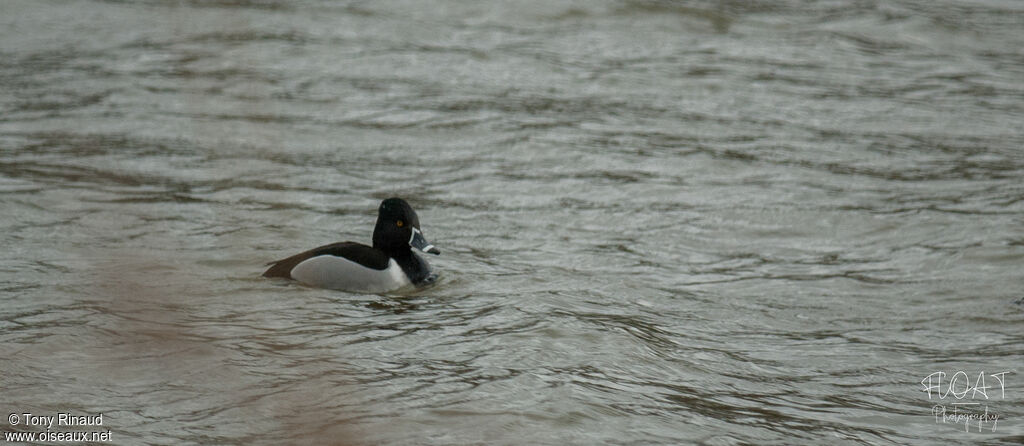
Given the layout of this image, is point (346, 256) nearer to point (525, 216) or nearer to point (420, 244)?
point (420, 244)

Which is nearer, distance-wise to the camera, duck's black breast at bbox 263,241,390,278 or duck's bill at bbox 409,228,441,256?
duck's black breast at bbox 263,241,390,278

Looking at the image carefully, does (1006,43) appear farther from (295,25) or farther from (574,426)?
(574,426)

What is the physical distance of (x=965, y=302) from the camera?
854 centimetres

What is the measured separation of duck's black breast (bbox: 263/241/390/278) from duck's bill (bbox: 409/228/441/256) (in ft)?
0.67

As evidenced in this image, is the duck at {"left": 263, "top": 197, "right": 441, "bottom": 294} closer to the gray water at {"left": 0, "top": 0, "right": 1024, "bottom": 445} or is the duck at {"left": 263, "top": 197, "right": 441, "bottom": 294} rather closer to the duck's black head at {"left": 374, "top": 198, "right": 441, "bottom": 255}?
the duck's black head at {"left": 374, "top": 198, "right": 441, "bottom": 255}

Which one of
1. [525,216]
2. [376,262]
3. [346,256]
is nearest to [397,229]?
[376,262]

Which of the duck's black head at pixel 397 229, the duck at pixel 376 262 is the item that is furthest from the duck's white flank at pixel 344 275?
the duck's black head at pixel 397 229

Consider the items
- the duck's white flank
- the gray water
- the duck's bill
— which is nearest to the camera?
the gray water

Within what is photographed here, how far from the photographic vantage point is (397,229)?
27.4ft

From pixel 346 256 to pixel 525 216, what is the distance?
8.33 ft

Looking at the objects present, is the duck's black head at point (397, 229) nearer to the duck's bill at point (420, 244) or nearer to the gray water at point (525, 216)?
the duck's bill at point (420, 244)

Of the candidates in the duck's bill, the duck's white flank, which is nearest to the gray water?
the duck's white flank

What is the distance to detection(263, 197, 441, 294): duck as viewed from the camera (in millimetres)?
8039

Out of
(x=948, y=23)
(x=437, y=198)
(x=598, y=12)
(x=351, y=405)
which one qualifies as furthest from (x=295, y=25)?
(x=351, y=405)
